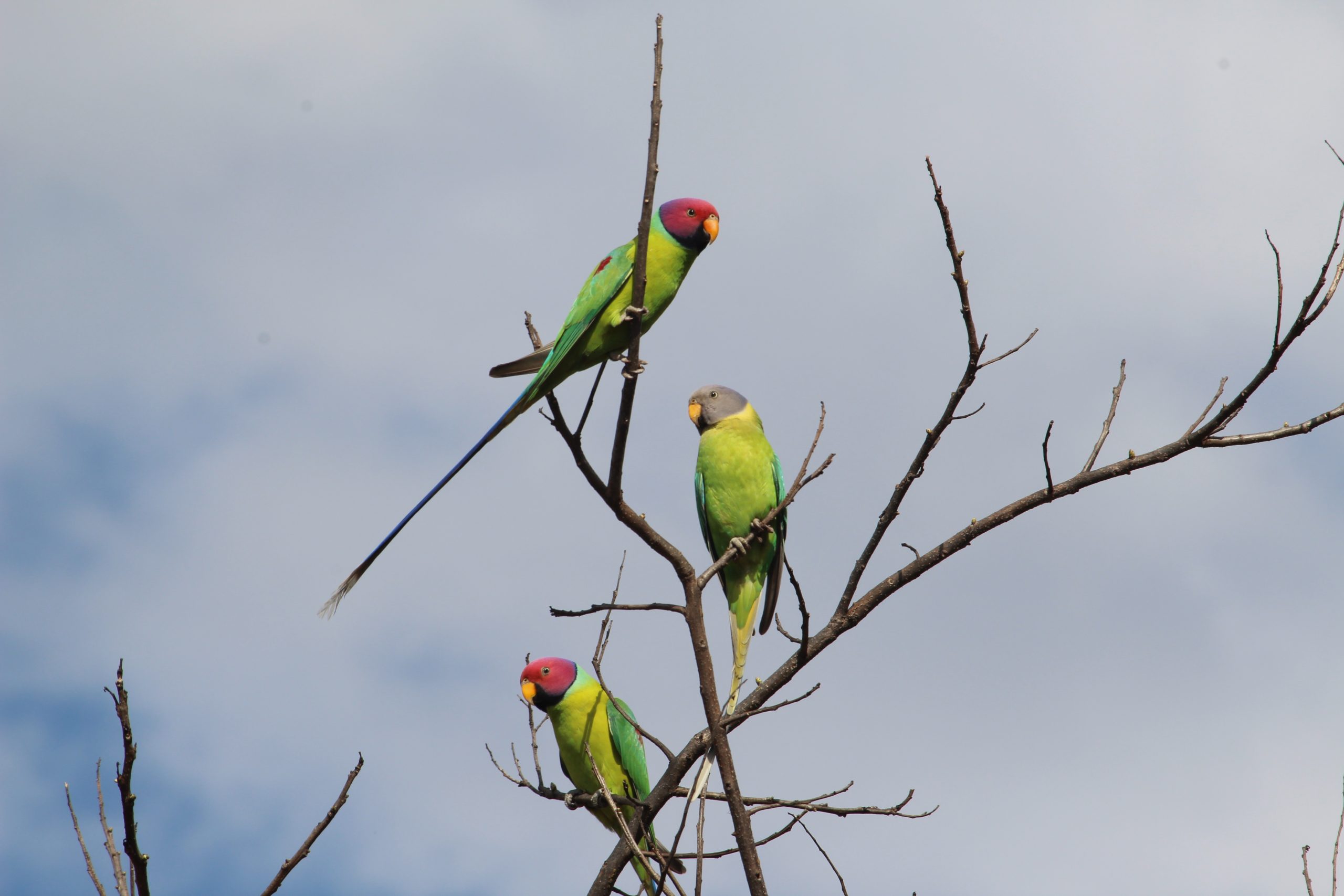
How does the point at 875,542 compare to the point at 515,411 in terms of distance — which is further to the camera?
the point at 515,411

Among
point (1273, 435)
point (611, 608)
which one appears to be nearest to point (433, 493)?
point (611, 608)

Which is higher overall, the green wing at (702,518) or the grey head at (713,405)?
the grey head at (713,405)

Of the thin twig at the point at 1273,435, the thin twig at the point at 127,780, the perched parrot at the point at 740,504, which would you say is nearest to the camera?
the thin twig at the point at 127,780

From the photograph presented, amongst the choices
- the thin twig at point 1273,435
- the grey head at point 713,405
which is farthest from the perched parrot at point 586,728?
the thin twig at point 1273,435

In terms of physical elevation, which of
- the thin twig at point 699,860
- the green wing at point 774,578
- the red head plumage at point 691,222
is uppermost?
the red head plumage at point 691,222

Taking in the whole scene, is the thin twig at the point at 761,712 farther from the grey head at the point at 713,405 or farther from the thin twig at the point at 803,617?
the grey head at the point at 713,405

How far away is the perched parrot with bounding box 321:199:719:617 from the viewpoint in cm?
469

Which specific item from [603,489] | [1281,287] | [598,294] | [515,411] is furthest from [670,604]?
[1281,287]

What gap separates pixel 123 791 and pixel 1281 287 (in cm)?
404

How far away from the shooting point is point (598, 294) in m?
4.80

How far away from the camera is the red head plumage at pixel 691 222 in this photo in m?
5.03

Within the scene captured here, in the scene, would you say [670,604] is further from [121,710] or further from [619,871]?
[121,710]

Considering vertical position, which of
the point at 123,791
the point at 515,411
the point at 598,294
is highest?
the point at 598,294

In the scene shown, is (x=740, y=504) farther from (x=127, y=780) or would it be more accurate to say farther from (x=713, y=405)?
(x=127, y=780)
